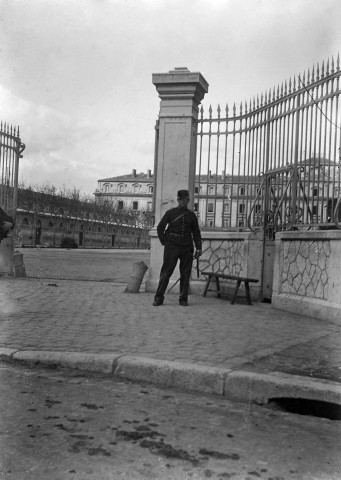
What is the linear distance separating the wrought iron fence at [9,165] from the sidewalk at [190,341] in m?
4.67

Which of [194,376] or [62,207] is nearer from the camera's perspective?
[194,376]

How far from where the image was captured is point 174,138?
1027 centimetres

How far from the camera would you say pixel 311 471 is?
2.77 metres

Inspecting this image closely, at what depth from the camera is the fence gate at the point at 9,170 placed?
12.9 metres

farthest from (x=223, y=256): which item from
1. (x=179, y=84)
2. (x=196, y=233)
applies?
(x=179, y=84)

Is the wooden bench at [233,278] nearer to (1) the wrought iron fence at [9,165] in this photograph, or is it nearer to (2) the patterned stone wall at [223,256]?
(2) the patterned stone wall at [223,256]

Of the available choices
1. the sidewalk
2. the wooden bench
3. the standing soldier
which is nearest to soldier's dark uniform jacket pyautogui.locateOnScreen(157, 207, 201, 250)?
the standing soldier

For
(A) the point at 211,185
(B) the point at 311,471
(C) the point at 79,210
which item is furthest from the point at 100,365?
(C) the point at 79,210

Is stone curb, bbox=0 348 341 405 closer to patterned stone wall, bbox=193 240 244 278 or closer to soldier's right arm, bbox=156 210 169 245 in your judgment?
soldier's right arm, bbox=156 210 169 245

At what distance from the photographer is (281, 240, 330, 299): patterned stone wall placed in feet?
24.4

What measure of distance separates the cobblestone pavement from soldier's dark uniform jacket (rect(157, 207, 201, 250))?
41.8 inches

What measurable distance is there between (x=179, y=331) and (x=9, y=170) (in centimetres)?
857

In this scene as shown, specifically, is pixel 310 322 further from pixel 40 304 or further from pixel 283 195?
pixel 40 304

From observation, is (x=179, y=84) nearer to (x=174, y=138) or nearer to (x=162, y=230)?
(x=174, y=138)
